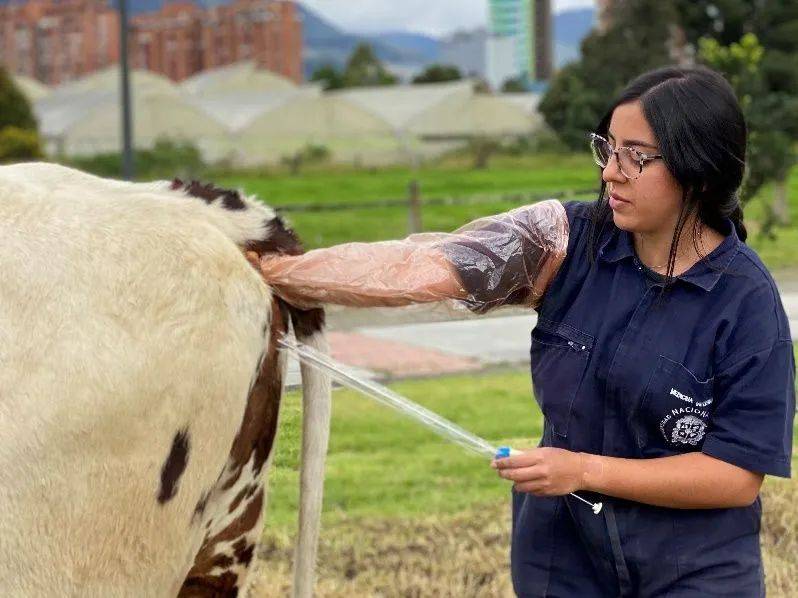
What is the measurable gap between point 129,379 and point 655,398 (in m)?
0.91

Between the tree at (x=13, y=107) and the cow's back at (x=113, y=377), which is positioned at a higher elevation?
the cow's back at (x=113, y=377)

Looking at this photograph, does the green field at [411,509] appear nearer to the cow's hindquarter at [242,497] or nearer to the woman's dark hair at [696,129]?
the cow's hindquarter at [242,497]

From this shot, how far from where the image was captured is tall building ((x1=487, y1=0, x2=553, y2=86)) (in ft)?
407

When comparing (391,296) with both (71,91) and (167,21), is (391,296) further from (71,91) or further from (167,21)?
(167,21)

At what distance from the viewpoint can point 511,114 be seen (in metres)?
53.4

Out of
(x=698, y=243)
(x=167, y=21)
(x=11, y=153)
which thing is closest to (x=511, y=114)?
(x=11, y=153)

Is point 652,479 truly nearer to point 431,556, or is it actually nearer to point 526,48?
point 431,556

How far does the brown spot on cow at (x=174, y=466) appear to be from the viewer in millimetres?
2213

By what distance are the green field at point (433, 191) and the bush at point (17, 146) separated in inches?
182

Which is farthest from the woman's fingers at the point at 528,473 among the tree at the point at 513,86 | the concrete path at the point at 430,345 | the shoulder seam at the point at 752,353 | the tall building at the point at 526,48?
the tall building at the point at 526,48

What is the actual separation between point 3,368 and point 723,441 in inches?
48.0

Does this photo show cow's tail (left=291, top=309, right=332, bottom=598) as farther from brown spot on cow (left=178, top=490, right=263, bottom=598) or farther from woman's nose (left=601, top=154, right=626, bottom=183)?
woman's nose (left=601, top=154, right=626, bottom=183)

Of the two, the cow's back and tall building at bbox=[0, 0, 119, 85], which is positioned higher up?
the cow's back

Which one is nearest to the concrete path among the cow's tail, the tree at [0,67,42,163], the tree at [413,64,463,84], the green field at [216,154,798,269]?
the green field at [216,154,798,269]
